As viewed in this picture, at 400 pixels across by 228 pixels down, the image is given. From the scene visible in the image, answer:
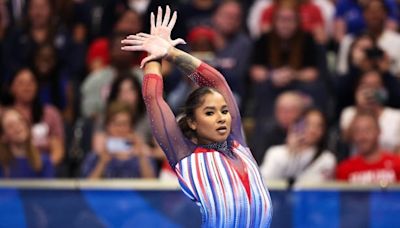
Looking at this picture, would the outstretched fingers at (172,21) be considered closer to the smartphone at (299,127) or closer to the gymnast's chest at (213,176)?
the gymnast's chest at (213,176)

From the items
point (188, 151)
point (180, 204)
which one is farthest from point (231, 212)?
point (180, 204)

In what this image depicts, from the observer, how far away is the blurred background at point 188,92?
7.93 metres

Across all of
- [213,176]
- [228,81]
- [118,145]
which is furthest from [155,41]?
[228,81]

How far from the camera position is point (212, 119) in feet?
18.5

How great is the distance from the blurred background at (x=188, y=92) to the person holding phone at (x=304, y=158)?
1 centimetres

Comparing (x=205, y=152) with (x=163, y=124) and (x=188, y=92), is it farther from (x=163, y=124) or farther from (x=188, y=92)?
(x=188, y=92)

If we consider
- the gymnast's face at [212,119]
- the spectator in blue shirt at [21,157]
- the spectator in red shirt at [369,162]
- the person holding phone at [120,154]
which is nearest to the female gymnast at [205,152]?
the gymnast's face at [212,119]

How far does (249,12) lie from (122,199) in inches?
159

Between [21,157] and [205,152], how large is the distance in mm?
3529

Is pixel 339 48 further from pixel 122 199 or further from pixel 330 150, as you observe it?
pixel 122 199

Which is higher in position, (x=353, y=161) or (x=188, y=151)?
(x=188, y=151)

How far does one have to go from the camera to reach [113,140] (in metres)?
8.99

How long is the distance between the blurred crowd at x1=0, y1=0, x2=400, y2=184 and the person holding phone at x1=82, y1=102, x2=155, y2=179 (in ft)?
0.04

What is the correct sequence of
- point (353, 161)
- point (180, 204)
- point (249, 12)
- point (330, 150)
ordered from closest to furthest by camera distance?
1. point (180, 204)
2. point (353, 161)
3. point (330, 150)
4. point (249, 12)
